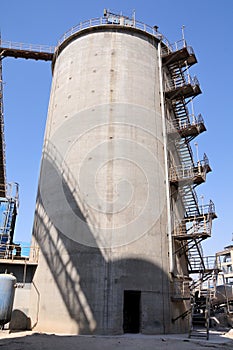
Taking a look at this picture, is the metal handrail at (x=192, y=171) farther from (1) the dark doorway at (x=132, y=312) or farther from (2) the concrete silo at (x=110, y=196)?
(1) the dark doorway at (x=132, y=312)

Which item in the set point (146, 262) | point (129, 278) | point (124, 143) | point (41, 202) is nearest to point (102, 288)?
point (129, 278)

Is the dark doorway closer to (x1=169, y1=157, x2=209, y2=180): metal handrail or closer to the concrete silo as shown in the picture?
the concrete silo

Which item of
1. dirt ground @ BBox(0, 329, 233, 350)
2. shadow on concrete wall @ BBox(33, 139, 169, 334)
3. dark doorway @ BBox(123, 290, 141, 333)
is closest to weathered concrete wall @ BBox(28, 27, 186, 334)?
shadow on concrete wall @ BBox(33, 139, 169, 334)

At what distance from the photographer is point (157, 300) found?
1597 centimetres

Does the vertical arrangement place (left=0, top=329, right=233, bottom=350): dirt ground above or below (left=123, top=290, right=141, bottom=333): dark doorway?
below

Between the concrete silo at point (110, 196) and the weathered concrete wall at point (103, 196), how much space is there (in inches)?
2.1

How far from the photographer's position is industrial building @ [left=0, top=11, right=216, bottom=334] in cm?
1581

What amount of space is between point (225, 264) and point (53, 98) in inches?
2167

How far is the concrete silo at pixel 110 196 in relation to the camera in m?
15.7

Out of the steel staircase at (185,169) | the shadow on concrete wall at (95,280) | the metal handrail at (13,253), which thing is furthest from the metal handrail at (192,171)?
the metal handrail at (13,253)

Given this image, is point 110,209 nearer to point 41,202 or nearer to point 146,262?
point 146,262

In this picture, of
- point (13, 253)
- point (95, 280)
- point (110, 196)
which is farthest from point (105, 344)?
point (13, 253)

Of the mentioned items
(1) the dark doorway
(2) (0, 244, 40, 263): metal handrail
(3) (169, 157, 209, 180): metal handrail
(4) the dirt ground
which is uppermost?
(3) (169, 157, 209, 180): metal handrail

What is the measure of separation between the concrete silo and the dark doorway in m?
0.06
